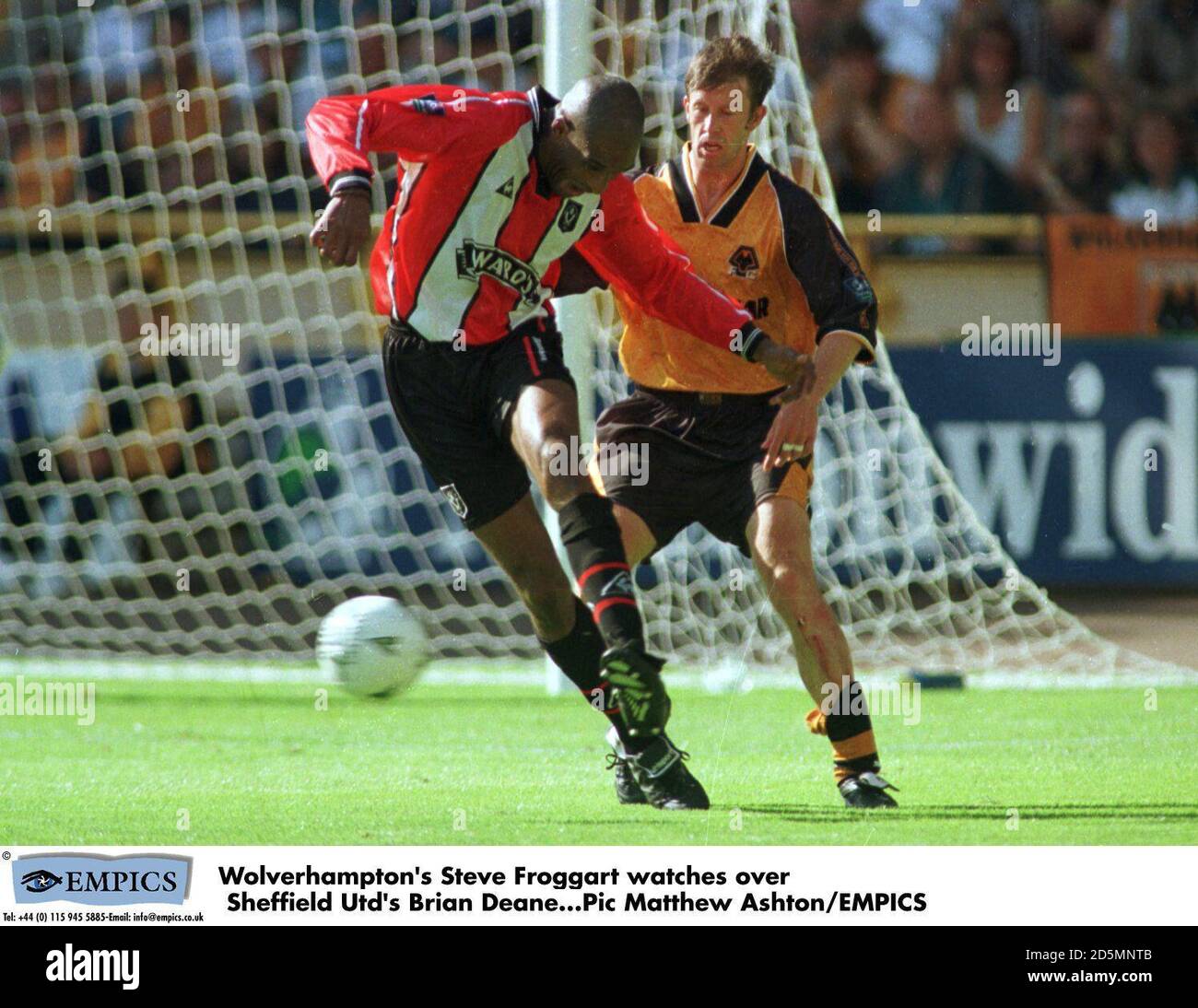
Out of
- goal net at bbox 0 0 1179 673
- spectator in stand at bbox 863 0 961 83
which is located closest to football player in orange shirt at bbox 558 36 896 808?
goal net at bbox 0 0 1179 673

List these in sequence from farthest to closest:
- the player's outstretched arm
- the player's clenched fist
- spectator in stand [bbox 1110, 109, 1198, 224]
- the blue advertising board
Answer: spectator in stand [bbox 1110, 109, 1198, 224] → the blue advertising board → the player's outstretched arm → the player's clenched fist

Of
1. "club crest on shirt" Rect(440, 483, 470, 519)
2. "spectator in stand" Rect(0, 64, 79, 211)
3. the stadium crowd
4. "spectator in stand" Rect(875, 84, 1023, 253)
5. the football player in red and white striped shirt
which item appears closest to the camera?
the football player in red and white striped shirt

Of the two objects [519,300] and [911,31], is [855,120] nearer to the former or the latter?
[911,31]

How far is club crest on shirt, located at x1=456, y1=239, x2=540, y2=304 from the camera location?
421cm

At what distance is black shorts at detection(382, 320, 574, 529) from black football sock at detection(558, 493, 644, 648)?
330mm

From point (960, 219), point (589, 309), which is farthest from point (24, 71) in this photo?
point (960, 219)

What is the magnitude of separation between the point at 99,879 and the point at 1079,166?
855cm

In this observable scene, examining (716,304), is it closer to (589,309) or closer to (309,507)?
(589,309)

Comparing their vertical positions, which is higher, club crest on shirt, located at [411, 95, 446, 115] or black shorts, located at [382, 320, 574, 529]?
club crest on shirt, located at [411, 95, 446, 115]

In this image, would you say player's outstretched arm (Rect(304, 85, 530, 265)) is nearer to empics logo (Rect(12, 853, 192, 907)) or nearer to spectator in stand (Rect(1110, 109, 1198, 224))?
empics logo (Rect(12, 853, 192, 907))

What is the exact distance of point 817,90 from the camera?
10695 mm

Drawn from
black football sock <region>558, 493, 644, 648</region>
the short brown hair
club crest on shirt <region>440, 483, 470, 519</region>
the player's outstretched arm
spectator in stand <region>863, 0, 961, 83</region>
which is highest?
spectator in stand <region>863, 0, 961, 83</region>

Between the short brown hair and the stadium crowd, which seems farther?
the stadium crowd

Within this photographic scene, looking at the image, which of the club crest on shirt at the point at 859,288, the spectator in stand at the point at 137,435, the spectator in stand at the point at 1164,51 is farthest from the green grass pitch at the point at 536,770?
the spectator in stand at the point at 1164,51
